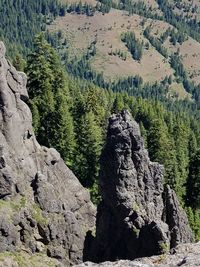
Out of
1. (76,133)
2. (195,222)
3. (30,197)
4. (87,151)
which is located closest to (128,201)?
(30,197)

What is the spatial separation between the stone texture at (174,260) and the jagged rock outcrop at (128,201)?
31975mm

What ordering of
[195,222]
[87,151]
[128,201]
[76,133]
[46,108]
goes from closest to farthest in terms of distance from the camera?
[128,201], [195,222], [87,151], [46,108], [76,133]

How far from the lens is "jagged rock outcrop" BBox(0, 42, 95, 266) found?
219 ft

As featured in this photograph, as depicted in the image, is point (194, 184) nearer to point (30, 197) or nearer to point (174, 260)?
point (30, 197)

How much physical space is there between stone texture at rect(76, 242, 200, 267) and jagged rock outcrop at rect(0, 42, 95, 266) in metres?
41.5

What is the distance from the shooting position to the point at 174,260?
2473 centimetres

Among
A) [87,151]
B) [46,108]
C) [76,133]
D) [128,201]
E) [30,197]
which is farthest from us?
[76,133]

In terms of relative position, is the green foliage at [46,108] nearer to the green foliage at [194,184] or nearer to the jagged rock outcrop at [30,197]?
the jagged rock outcrop at [30,197]

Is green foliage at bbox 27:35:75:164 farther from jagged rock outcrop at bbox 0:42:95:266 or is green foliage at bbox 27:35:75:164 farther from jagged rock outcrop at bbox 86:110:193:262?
jagged rock outcrop at bbox 86:110:193:262

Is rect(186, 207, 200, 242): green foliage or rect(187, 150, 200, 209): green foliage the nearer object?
rect(186, 207, 200, 242): green foliage

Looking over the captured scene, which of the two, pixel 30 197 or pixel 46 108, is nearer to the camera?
pixel 30 197

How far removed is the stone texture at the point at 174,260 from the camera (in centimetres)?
2277

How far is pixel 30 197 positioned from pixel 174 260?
45950mm

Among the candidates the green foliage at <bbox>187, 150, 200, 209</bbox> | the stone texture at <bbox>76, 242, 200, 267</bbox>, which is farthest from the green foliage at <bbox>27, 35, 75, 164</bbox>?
the stone texture at <bbox>76, 242, 200, 267</bbox>
